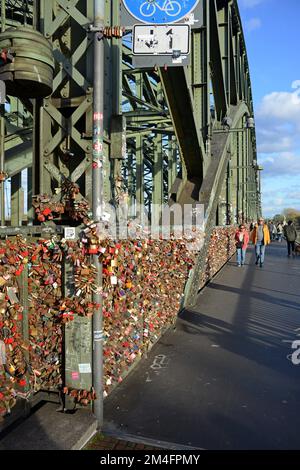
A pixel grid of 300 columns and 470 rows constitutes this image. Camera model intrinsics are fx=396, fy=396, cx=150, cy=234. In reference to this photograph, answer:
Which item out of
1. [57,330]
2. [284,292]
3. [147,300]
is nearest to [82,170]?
[57,330]

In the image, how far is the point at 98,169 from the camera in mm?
3283

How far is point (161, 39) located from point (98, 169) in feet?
4.24

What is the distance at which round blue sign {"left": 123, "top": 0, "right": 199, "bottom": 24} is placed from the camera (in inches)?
141

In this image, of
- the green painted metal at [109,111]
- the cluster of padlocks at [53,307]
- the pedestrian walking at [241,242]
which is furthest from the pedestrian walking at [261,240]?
the cluster of padlocks at [53,307]

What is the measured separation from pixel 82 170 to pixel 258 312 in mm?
4722

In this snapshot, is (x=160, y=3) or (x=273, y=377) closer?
(x=160, y=3)

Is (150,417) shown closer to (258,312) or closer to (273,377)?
(273,377)

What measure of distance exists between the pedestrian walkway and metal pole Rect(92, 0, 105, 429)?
0.41 meters

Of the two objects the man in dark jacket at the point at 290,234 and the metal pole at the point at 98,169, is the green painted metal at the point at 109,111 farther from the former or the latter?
the man in dark jacket at the point at 290,234

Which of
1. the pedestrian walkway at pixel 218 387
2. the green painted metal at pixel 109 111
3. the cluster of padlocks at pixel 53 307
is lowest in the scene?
the pedestrian walkway at pixel 218 387

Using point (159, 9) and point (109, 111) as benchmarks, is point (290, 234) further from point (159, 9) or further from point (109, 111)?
point (159, 9)

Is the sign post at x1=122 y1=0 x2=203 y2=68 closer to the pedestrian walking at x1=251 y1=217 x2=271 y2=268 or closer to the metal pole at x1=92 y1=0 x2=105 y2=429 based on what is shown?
the metal pole at x1=92 y1=0 x2=105 y2=429

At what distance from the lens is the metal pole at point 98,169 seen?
3.26 metres
